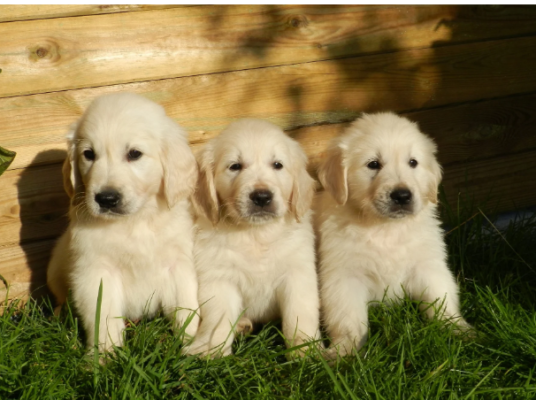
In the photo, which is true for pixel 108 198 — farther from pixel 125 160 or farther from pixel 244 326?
pixel 244 326

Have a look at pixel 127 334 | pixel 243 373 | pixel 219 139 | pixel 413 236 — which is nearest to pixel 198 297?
pixel 127 334

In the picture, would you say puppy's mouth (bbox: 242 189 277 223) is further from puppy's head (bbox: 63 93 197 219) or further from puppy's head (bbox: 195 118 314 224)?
puppy's head (bbox: 63 93 197 219)

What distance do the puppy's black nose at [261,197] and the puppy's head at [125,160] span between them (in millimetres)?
383

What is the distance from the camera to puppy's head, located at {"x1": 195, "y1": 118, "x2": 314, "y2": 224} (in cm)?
356

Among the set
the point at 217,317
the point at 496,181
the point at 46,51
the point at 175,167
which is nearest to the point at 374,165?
the point at 175,167

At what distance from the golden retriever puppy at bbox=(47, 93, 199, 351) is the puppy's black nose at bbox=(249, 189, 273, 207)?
1.26ft

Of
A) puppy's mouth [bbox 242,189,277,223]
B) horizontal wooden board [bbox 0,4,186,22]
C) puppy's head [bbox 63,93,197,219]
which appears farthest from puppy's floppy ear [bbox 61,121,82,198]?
puppy's mouth [bbox 242,189,277,223]

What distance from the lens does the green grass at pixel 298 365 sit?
9.37 feet

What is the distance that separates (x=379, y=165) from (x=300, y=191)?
1.67 feet

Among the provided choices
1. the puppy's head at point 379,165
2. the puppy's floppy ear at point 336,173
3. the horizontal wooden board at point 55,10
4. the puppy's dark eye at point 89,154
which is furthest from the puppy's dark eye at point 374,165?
the horizontal wooden board at point 55,10

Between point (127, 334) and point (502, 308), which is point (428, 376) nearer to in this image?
point (502, 308)

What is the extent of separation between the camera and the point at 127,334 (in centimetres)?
367

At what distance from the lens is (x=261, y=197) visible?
138 inches

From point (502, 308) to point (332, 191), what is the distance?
1.16 m
